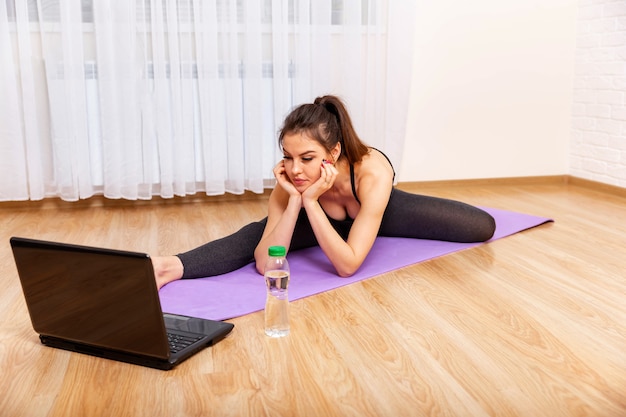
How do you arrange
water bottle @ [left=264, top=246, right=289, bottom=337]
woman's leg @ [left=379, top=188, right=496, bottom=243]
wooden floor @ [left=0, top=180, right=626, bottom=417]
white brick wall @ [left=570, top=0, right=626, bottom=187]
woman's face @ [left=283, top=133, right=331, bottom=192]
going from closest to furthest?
wooden floor @ [left=0, top=180, right=626, bottom=417], water bottle @ [left=264, top=246, right=289, bottom=337], woman's face @ [left=283, top=133, right=331, bottom=192], woman's leg @ [left=379, top=188, right=496, bottom=243], white brick wall @ [left=570, top=0, right=626, bottom=187]

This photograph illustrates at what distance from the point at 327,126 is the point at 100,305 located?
37.1 inches

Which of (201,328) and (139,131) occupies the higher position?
(139,131)

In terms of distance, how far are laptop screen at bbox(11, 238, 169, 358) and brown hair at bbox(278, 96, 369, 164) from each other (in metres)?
0.83

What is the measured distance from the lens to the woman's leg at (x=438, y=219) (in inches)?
106

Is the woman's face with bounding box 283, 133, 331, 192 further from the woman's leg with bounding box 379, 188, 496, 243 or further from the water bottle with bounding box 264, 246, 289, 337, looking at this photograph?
the woman's leg with bounding box 379, 188, 496, 243

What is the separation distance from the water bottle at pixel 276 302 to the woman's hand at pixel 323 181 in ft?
1.11

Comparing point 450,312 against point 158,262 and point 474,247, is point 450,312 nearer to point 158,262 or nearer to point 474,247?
point 474,247

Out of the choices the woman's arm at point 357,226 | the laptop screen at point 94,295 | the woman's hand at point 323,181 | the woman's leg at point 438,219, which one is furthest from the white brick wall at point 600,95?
the laptop screen at point 94,295

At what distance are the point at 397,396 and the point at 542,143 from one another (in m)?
2.98

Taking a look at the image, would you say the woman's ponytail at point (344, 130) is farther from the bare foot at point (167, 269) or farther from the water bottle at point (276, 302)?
the bare foot at point (167, 269)

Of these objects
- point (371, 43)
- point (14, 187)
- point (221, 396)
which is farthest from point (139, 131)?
point (221, 396)

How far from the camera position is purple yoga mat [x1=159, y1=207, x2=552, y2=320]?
6.63 ft

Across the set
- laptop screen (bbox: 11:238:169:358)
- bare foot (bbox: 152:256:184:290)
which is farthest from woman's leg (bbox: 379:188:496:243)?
laptop screen (bbox: 11:238:169:358)

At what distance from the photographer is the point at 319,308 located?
6.70ft
